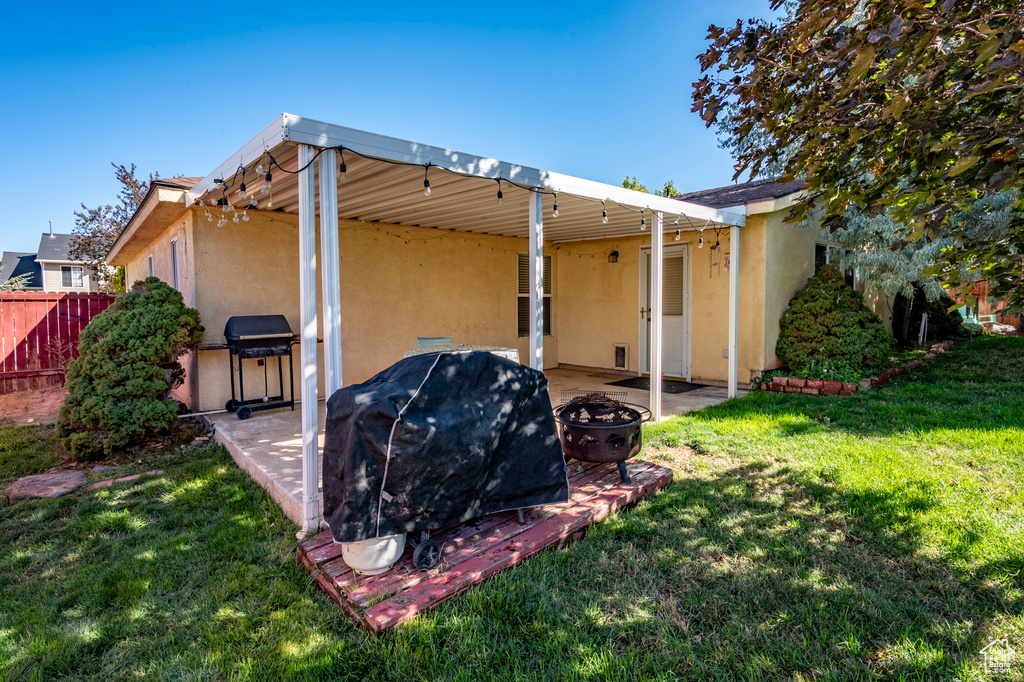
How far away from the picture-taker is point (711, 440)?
4.86m

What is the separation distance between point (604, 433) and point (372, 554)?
176 centimetres

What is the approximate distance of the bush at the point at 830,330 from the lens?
7328 millimetres

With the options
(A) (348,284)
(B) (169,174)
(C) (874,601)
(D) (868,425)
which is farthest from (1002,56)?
(B) (169,174)

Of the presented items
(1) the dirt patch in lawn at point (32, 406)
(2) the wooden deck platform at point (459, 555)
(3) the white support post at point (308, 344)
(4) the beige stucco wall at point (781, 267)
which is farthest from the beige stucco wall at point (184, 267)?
(4) the beige stucco wall at point (781, 267)

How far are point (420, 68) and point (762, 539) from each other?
361 inches

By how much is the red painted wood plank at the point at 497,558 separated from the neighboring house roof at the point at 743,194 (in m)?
5.17

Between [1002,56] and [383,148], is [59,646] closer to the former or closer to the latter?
[383,148]

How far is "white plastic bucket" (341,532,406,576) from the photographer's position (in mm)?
2479

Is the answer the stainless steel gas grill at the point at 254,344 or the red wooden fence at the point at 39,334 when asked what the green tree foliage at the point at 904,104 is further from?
the red wooden fence at the point at 39,334

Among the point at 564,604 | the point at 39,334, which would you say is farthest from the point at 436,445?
the point at 39,334

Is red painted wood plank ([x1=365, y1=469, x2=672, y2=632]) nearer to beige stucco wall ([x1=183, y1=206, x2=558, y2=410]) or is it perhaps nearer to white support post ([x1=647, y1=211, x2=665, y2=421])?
white support post ([x1=647, y1=211, x2=665, y2=421])

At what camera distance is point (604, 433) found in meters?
3.56

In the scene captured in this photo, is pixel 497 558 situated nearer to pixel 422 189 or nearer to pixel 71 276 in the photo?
pixel 422 189

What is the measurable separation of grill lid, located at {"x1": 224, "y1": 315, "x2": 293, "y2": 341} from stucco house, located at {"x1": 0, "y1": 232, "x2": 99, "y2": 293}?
23808 mm
